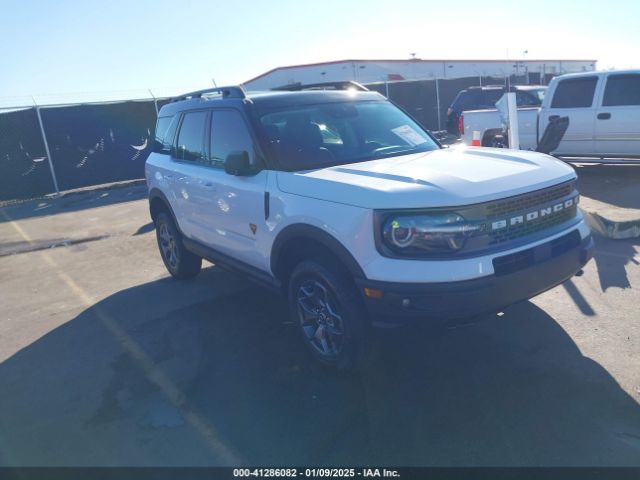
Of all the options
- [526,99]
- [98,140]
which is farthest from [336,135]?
[98,140]

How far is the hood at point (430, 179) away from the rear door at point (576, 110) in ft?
23.4

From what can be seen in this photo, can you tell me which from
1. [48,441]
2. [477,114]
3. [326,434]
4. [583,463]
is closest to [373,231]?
[326,434]

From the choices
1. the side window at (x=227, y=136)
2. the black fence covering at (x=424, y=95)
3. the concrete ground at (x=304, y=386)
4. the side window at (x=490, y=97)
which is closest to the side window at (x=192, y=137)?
the side window at (x=227, y=136)

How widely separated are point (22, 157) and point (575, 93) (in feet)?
43.3

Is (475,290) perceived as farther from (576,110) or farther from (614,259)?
(576,110)

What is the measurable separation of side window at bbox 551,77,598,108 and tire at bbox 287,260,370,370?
8.74 meters

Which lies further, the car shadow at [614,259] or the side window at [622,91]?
the side window at [622,91]

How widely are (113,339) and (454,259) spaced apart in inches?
128

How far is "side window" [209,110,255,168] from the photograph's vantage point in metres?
4.43

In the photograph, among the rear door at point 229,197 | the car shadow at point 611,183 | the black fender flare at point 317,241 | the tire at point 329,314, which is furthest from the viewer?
the car shadow at point 611,183

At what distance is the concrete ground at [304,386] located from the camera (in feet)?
9.93

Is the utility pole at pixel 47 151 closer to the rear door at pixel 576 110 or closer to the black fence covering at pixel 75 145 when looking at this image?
the black fence covering at pixel 75 145

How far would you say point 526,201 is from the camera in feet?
11.3

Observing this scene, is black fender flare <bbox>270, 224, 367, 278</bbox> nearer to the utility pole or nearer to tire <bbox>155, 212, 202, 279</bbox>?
tire <bbox>155, 212, 202, 279</bbox>
